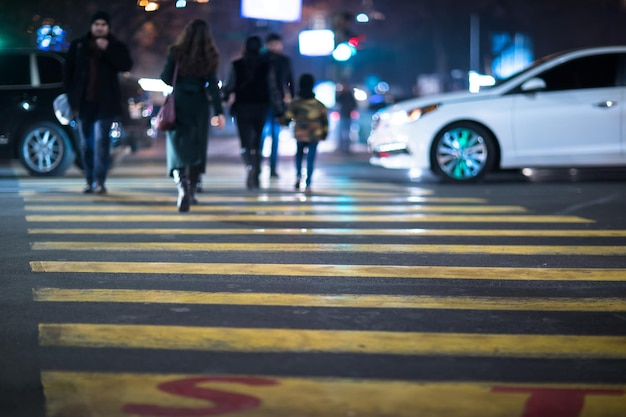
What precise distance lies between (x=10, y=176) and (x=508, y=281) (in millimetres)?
11335

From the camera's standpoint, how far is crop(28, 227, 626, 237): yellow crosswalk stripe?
9461 millimetres

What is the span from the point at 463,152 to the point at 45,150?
6076 mm

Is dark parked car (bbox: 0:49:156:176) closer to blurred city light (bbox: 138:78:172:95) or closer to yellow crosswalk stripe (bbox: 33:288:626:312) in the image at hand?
blurred city light (bbox: 138:78:172:95)

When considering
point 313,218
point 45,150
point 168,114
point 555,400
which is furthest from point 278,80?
point 555,400

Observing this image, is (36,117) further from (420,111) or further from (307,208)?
(307,208)

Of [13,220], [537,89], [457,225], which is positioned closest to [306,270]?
[457,225]

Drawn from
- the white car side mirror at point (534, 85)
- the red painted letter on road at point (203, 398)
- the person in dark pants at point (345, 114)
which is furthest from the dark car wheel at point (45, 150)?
the red painted letter on road at point (203, 398)

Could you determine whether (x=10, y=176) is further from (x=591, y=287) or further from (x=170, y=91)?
(x=591, y=287)

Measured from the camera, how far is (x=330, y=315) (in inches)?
238

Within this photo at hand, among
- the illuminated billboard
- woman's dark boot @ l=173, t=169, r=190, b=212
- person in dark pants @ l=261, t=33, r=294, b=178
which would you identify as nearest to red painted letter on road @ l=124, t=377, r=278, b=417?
woman's dark boot @ l=173, t=169, r=190, b=212

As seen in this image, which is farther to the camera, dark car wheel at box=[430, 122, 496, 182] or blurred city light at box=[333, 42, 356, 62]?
blurred city light at box=[333, 42, 356, 62]

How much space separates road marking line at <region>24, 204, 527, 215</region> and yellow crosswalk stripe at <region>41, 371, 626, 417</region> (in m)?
6.49

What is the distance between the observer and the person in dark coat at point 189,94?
11031 mm

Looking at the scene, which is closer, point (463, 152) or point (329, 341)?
point (329, 341)
